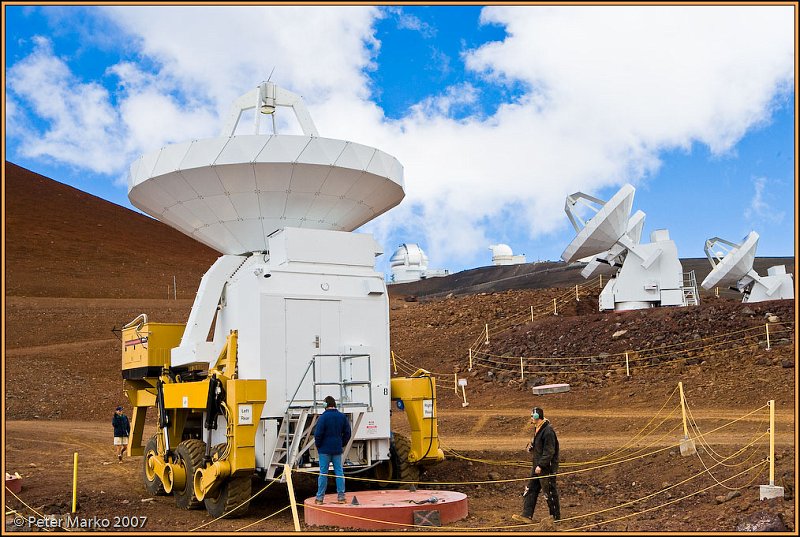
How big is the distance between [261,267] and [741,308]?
82.0 ft

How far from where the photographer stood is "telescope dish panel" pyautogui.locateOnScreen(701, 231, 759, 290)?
3909 centimetres

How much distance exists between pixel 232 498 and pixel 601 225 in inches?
995

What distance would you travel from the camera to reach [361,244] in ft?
44.7

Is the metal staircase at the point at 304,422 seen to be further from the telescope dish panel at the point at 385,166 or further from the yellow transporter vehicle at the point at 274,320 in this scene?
the telescope dish panel at the point at 385,166

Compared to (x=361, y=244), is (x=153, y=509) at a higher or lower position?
lower

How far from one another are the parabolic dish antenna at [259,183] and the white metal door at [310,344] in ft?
6.31

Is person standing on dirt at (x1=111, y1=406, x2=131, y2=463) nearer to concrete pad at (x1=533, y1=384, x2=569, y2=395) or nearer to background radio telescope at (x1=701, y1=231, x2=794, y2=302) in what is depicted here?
concrete pad at (x1=533, y1=384, x2=569, y2=395)

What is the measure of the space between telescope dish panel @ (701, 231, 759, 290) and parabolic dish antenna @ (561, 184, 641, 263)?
21.6 ft

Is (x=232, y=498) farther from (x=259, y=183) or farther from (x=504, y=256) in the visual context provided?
(x=504, y=256)

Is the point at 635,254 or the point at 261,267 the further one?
the point at 635,254

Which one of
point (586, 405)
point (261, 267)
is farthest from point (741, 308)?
point (261, 267)

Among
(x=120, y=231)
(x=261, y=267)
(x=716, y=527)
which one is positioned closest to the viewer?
(x=716, y=527)

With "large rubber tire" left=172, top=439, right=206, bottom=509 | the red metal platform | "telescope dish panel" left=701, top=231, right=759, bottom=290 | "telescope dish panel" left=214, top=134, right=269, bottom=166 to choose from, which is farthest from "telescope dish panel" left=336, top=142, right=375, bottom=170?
"telescope dish panel" left=701, top=231, right=759, bottom=290

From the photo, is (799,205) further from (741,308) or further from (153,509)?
(741,308)
